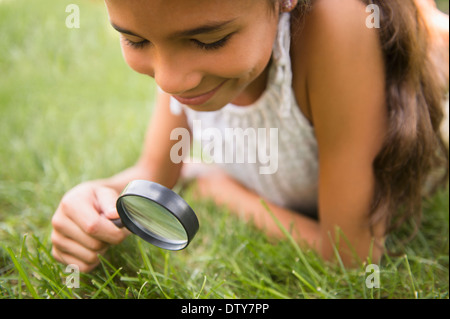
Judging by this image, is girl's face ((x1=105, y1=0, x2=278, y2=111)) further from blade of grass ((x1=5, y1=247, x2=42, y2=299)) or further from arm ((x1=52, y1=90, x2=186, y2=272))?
blade of grass ((x1=5, y1=247, x2=42, y2=299))

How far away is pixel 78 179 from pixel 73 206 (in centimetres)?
74

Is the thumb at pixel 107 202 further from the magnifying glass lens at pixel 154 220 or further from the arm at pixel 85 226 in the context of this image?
the magnifying glass lens at pixel 154 220

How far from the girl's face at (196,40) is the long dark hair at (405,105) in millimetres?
215

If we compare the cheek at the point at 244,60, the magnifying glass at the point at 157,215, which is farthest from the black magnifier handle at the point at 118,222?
the cheek at the point at 244,60

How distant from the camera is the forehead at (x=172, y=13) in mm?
915

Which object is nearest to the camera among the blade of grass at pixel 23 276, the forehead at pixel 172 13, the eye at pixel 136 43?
the forehead at pixel 172 13

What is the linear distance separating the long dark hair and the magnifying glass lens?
583 millimetres

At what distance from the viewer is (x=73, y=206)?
128 centimetres

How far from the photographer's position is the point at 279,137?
1543 millimetres
